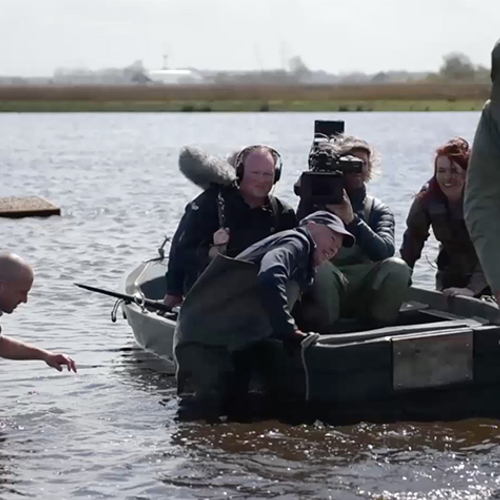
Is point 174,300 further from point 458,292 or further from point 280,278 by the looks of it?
point 458,292

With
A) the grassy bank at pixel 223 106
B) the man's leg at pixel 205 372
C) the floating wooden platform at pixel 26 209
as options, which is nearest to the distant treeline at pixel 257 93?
the grassy bank at pixel 223 106

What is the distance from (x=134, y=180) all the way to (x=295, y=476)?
80.9 feet

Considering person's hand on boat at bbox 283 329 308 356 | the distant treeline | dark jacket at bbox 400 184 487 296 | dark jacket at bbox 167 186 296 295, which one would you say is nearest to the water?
person's hand on boat at bbox 283 329 308 356

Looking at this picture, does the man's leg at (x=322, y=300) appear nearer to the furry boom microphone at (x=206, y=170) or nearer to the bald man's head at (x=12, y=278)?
the furry boom microphone at (x=206, y=170)

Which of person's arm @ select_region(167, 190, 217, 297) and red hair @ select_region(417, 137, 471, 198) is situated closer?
person's arm @ select_region(167, 190, 217, 297)

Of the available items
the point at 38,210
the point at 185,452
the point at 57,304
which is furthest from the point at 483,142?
the point at 38,210

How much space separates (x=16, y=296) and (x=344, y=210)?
6.74 ft

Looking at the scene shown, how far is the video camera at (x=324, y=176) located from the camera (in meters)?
7.50

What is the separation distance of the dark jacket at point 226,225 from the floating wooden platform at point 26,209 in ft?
39.5

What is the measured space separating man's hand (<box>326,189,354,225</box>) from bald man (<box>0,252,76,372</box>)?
1.88 metres

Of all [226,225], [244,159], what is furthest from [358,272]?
[244,159]

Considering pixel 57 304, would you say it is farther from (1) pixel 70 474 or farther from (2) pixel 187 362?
(1) pixel 70 474

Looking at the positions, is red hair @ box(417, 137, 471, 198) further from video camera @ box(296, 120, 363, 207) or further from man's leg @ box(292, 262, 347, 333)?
man's leg @ box(292, 262, 347, 333)

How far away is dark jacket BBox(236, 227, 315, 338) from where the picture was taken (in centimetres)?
670
